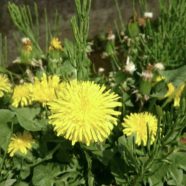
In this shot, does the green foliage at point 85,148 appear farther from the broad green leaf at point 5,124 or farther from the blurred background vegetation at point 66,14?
the blurred background vegetation at point 66,14

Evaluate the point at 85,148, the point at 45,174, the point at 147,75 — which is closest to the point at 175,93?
the point at 147,75

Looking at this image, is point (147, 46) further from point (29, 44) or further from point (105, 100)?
point (105, 100)

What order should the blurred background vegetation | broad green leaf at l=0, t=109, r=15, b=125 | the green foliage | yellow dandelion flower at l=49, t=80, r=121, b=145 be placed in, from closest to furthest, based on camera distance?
yellow dandelion flower at l=49, t=80, r=121, b=145 < the green foliage < broad green leaf at l=0, t=109, r=15, b=125 < the blurred background vegetation

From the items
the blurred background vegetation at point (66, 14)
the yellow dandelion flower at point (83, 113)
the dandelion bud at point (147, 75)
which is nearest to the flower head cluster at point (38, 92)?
the yellow dandelion flower at point (83, 113)

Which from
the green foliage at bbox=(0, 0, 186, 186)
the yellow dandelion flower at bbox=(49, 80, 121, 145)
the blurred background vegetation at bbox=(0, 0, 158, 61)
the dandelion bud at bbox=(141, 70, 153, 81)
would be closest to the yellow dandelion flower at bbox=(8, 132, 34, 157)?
the green foliage at bbox=(0, 0, 186, 186)

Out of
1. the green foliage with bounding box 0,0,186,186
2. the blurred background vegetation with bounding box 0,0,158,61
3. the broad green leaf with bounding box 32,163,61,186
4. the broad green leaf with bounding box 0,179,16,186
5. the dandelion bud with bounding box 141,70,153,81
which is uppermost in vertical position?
the blurred background vegetation with bounding box 0,0,158,61

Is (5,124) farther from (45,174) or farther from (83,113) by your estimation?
(83,113)

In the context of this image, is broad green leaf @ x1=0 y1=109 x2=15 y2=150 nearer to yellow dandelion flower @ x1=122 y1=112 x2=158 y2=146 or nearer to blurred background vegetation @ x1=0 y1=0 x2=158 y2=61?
yellow dandelion flower @ x1=122 y1=112 x2=158 y2=146

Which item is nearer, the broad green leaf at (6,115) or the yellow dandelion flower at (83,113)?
the yellow dandelion flower at (83,113)
